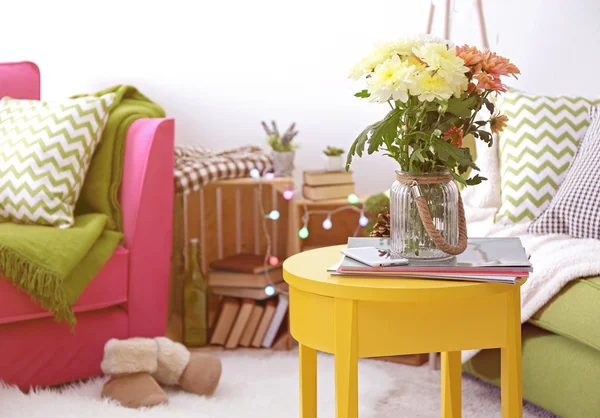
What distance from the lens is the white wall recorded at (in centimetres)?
300

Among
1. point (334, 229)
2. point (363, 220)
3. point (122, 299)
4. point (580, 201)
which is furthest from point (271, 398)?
point (580, 201)

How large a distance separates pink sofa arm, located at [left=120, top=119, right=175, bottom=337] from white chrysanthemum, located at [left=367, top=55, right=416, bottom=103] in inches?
40.6

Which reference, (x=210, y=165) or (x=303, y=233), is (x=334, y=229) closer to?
(x=303, y=233)

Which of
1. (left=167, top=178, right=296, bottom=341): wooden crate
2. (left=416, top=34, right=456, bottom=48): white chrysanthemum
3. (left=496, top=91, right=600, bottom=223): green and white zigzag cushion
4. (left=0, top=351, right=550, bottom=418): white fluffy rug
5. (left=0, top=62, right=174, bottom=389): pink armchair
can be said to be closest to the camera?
(left=416, top=34, right=456, bottom=48): white chrysanthemum

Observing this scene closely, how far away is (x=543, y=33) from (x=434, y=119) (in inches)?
62.2

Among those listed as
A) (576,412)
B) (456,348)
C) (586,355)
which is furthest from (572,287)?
(456,348)

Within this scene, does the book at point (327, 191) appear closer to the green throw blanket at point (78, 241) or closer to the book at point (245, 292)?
the book at point (245, 292)

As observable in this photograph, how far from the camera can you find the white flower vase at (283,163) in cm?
271

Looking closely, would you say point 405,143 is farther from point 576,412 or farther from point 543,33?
point 543,33

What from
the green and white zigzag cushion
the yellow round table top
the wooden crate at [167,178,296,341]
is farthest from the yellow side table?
the wooden crate at [167,178,296,341]

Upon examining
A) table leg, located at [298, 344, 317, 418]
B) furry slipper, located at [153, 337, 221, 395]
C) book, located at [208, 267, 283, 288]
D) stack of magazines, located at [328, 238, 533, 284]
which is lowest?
furry slipper, located at [153, 337, 221, 395]

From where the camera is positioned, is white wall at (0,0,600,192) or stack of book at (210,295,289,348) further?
white wall at (0,0,600,192)

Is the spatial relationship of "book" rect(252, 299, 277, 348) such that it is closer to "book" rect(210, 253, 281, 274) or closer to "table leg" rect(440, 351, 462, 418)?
"book" rect(210, 253, 281, 274)

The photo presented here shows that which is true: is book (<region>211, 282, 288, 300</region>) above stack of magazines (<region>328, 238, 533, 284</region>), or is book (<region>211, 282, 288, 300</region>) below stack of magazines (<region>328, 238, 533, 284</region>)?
below
